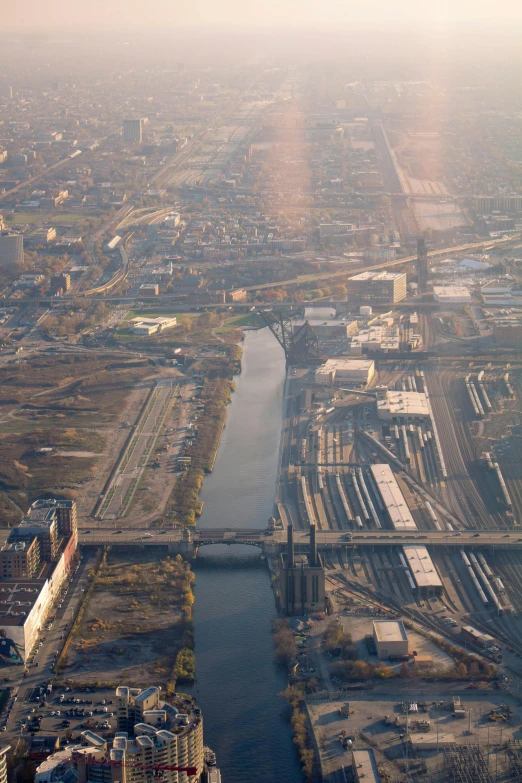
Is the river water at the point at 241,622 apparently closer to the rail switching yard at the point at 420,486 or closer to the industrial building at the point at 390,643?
the rail switching yard at the point at 420,486

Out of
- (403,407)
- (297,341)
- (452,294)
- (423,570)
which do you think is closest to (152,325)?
(297,341)

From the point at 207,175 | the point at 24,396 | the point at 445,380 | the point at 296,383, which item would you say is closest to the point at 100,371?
the point at 24,396

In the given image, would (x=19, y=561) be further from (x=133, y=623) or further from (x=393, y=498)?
(x=393, y=498)

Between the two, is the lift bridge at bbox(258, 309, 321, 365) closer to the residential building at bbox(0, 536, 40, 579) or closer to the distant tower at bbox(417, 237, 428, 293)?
the distant tower at bbox(417, 237, 428, 293)

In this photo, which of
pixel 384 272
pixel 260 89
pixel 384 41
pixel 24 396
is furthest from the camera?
pixel 384 41

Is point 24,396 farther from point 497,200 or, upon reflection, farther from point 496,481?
point 497,200
